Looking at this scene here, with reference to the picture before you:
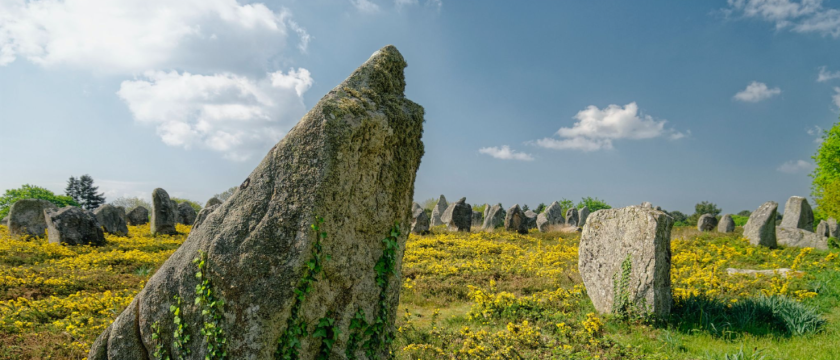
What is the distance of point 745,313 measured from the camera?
7.32 m

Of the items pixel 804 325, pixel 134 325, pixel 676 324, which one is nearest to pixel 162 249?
pixel 134 325

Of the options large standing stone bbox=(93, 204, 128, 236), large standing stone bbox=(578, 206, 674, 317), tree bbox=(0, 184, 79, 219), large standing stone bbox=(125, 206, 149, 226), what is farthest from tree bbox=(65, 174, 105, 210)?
large standing stone bbox=(578, 206, 674, 317)

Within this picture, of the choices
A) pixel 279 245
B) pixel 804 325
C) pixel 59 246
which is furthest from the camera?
pixel 59 246

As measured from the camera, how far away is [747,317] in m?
7.22

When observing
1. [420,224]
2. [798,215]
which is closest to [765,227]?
[798,215]

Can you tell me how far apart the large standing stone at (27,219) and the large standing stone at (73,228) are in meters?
2.88

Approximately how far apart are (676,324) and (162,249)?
57.0 ft

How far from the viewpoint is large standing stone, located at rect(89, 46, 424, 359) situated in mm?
3381

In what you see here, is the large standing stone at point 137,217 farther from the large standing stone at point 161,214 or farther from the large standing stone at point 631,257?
the large standing stone at point 631,257

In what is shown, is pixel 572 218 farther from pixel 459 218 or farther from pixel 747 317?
pixel 747 317

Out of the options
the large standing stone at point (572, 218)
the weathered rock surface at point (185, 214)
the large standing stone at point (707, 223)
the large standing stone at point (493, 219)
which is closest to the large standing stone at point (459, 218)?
the large standing stone at point (493, 219)

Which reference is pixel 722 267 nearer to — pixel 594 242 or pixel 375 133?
pixel 594 242

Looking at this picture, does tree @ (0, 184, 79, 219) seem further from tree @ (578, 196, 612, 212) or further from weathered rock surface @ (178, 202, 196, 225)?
tree @ (578, 196, 612, 212)

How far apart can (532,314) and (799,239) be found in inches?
608
